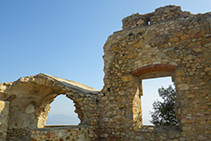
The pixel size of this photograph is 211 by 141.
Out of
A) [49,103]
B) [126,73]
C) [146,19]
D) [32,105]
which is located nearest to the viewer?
[126,73]

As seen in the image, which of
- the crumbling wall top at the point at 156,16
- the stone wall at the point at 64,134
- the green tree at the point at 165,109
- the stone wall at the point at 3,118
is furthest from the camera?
the green tree at the point at 165,109

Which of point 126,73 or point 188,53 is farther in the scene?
point 126,73

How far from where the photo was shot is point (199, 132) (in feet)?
14.7

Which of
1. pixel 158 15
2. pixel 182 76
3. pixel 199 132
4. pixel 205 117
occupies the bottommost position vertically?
pixel 199 132

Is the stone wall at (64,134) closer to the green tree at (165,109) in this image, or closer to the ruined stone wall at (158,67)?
the ruined stone wall at (158,67)

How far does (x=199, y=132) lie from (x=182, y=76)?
5.35 feet

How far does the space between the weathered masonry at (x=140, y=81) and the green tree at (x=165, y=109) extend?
435 centimetres

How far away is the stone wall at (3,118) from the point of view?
21.6 feet

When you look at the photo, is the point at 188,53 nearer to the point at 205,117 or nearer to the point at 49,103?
the point at 205,117

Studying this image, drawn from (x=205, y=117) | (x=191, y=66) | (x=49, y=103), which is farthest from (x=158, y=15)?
(x=49, y=103)

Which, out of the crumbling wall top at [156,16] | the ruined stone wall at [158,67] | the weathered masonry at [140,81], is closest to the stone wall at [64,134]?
the weathered masonry at [140,81]

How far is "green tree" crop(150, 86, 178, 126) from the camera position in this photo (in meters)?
9.35

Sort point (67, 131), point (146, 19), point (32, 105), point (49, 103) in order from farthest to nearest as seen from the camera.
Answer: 1. point (49, 103)
2. point (32, 105)
3. point (146, 19)
4. point (67, 131)

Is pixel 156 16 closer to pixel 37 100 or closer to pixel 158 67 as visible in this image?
pixel 158 67
